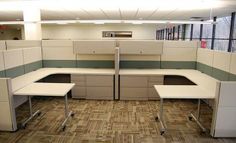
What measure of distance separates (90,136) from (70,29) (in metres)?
11.6

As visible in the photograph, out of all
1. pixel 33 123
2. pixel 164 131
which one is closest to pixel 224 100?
pixel 164 131

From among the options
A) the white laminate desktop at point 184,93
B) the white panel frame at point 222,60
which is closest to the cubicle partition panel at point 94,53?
the white laminate desktop at point 184,93

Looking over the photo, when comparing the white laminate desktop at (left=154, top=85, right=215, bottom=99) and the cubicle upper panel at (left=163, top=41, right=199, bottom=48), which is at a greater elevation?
the cubicle upper panel at (left=163, top=41, right=199, bottom=48)

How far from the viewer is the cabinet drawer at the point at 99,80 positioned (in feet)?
14.2

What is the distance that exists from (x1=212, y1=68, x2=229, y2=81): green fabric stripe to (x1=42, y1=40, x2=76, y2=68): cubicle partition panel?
3141 millimetres

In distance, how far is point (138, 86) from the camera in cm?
436

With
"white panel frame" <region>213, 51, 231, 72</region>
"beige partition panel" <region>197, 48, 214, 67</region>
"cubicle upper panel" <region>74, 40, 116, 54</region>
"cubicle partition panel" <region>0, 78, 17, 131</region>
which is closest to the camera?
"cubicle partition panel" <region>0, 78, 17, 131</region>

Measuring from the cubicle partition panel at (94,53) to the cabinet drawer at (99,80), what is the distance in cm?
60

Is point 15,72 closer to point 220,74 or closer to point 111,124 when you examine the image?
point 111,124

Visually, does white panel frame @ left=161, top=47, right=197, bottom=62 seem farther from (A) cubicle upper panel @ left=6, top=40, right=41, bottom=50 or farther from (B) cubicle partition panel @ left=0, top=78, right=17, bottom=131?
(B) cubicle partition panel @ left=0, top=78, right=17, bottom=131

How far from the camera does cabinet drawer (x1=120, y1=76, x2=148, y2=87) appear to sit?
4.31 m

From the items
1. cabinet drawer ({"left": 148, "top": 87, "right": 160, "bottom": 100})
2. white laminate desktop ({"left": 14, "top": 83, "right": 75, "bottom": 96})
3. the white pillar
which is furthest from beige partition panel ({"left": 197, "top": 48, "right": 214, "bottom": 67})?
the white pillar

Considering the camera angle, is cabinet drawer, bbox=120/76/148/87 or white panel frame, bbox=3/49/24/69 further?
cabinet drawer, bbox=120/76/148/87

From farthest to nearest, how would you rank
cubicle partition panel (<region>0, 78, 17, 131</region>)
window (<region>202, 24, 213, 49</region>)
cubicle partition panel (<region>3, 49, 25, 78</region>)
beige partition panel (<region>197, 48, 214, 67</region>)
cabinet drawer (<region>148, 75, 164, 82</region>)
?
1. window (<region>202, 24, 213, 49</region>)
2. cabinet drawer (<region>148, 75, 164, 82</region>)
3. beige partition panel (<region>197, 48, 214, 67</region>)
4. cubicle partition panel (<region>3, 49, 25, 78</region>)
5. cubicle partition panel (<region>0, 78, 17, 131</region>)
